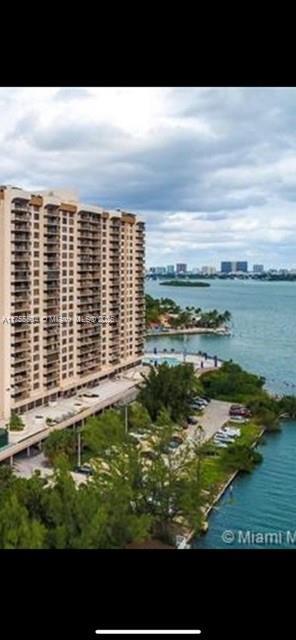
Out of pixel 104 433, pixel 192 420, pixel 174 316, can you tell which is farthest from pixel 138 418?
pixel 174 316

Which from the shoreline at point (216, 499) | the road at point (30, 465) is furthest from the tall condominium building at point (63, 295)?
the shoreline at point (216, 499)

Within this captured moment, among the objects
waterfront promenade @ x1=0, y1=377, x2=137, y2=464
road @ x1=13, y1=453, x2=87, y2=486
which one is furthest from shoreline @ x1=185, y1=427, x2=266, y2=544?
waterfront promenade @ x1=0, y1=377, x2=137, y2=464

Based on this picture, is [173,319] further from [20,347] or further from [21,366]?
[20,347]

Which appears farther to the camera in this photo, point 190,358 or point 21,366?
point 190,358

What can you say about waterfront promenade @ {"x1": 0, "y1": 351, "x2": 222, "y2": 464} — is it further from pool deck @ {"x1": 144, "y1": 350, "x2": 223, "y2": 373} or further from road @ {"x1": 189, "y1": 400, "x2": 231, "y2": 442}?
pool deck @ {"x1": 144, "y1": 350, "x2": 223, "y2": 373}

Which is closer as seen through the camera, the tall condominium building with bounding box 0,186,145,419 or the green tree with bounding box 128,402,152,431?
the green tree with bounding box 128,402,152,431
